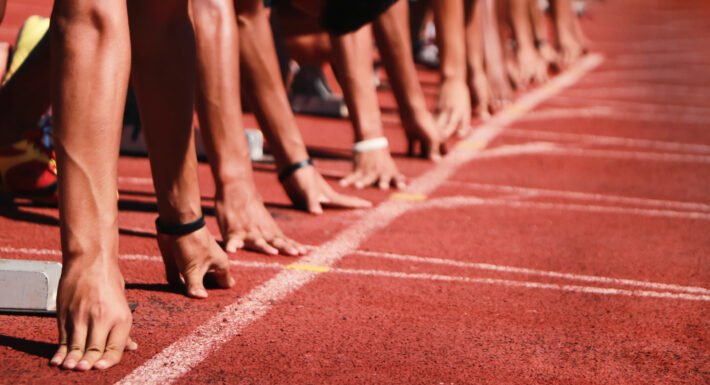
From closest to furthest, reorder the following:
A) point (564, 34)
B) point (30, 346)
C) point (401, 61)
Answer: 1. point (30, 346)
2. point (401, 61)
3. point (564, 34)

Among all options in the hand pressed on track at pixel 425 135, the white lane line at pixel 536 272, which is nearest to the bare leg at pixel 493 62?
the hand pressed on track at pixel 425 135

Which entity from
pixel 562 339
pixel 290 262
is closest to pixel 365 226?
pixel 290 262

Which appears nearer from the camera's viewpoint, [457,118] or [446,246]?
[446,246]

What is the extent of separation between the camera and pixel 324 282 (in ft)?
10.5

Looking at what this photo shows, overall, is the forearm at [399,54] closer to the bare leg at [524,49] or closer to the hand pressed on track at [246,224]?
the hand pressed on track at [246,224]

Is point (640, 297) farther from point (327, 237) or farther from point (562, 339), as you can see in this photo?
point (327, 237)

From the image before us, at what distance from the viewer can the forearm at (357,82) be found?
4.85 meters

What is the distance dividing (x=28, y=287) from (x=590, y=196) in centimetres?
308

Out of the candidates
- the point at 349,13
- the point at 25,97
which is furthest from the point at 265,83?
the point at 25,97

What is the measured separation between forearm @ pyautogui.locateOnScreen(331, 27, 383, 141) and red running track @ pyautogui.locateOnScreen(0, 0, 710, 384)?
→ 382mm

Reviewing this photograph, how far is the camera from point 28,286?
262 cm

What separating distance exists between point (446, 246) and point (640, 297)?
0.81 metres

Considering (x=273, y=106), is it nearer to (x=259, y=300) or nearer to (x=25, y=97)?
(x=25, y=97)

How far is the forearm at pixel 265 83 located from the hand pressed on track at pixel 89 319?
1.81 m
